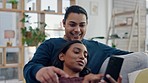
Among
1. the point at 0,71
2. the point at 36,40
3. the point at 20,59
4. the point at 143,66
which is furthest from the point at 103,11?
the point at 143,66

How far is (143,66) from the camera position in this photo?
147 cm

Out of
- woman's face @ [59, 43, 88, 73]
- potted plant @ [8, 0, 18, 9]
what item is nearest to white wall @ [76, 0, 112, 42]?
potted plant @ [8, 0, 18, 9]

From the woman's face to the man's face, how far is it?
22cm

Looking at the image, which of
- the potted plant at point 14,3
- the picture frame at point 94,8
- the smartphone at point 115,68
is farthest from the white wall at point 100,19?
the smartphone at point 115,68

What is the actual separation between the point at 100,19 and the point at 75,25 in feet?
10.9

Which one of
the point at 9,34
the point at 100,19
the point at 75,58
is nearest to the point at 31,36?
the point at 9,34

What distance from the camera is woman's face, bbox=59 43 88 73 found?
122cm

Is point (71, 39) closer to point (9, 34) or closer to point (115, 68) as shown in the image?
point (115, 68)

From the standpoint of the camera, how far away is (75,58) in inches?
47.7

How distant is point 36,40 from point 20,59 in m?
0.46

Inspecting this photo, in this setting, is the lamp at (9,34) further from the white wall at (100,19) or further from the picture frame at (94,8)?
the picture frame at (94,8)

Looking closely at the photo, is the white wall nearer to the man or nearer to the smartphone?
the man

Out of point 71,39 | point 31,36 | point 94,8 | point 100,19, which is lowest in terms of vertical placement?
point 31,36

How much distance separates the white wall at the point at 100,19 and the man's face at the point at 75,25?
9.99ft
